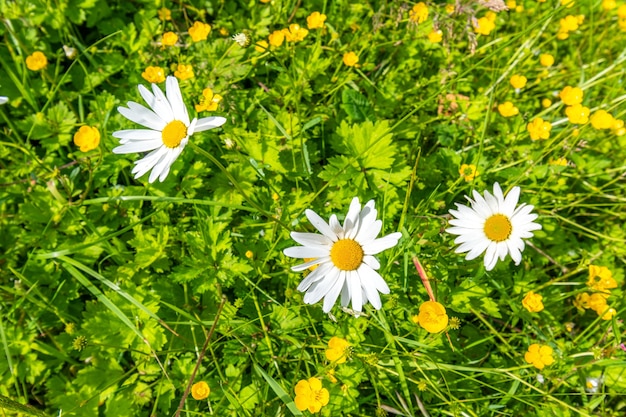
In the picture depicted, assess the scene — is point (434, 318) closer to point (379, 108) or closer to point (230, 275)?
point (230, 275)

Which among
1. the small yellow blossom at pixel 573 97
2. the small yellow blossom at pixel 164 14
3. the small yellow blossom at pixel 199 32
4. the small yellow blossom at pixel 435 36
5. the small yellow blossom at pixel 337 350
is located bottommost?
the small yellow blossom at pixel 337 350

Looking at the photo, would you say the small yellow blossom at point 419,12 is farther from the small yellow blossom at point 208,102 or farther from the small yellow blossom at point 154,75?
the small yellow blossom at point 154,75

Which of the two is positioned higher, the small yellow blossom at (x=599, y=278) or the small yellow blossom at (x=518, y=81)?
the small yellow blossom at (x=518, y=81)

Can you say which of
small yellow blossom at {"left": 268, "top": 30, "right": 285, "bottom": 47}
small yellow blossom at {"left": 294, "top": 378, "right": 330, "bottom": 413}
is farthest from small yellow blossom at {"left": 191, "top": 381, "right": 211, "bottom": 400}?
small yellow blossom at {"left": 268, "top": 30, "right": 285, "bottom": 47}

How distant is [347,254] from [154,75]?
1536 mm

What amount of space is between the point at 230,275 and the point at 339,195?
27.2 inches

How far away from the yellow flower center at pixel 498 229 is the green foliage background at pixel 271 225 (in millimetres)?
207

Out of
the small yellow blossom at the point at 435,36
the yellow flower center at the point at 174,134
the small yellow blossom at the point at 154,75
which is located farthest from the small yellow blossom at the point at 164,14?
the small yellow blossom at the point at 435,36

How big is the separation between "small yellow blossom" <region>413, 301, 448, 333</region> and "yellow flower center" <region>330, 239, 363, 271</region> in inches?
14.1

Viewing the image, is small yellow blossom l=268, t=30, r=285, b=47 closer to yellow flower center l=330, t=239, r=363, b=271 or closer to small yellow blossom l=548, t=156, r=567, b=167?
yellow flower center l=330, t=239, r=363, b=271

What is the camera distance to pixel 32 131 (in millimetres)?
2529

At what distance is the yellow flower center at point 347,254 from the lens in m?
1.75

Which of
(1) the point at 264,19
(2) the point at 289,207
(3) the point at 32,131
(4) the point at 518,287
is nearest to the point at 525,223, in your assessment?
(4) the point at 518,287

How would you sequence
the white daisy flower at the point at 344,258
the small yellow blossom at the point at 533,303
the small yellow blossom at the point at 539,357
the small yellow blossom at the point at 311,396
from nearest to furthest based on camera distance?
the white daisy flower at the point at 344,258
the small yellow blossom at the point at 311,396
the small yellow blossom at the point at 539,357
the small yellow blossom at the point at 533,303
